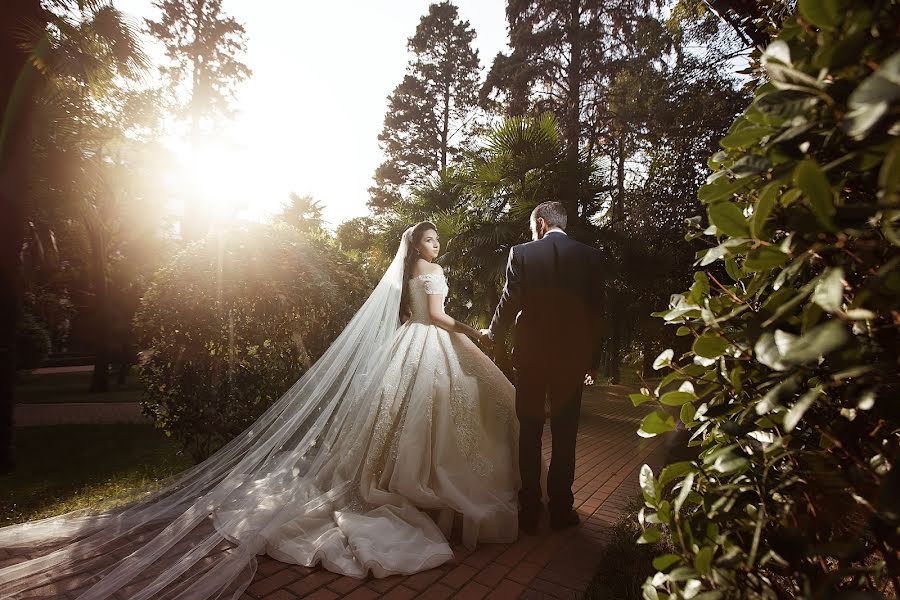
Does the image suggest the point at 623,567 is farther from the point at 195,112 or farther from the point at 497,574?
the point at 195,112

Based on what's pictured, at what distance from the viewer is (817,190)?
64 centimetres

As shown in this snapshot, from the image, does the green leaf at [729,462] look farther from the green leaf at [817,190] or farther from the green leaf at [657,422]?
the green leaf at [817,190]

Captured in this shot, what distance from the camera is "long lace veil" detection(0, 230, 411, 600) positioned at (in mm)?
2428

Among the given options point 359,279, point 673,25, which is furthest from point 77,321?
point 673,25

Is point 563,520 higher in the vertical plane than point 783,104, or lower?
lower

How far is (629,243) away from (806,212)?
7.90m

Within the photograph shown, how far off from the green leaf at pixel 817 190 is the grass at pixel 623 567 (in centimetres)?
217

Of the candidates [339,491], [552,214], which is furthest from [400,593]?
[552,214]

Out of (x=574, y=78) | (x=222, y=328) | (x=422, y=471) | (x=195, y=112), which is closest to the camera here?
(x=422, y=471)

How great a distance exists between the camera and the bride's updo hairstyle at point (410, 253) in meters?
4.24

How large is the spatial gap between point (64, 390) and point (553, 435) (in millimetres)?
14814

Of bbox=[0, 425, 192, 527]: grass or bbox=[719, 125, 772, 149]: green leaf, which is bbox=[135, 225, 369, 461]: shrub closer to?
bbox=[0, 425, 192, 527]: grass

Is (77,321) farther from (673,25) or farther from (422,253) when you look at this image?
(673,25)

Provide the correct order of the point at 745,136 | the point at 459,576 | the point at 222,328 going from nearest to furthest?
the point at 745,136
the point at 459,576
the point at 222,328
